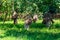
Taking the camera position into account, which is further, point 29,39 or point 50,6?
point 50,6

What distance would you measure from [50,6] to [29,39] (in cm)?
287

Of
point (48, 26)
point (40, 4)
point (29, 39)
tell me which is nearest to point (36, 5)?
point (40, 4)

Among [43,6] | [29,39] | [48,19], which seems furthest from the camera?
[48,19]

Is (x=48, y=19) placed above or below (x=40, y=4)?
below

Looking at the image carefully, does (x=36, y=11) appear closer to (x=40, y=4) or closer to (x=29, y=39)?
(x=40, y=4)

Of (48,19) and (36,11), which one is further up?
(36,11)

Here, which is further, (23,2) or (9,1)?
(9,1)

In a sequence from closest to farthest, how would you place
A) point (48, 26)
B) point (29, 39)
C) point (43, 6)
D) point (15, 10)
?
point (29, 39), point (43, 6), point (48, 26), point (15, 10)

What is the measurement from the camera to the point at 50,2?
16266 millimetres

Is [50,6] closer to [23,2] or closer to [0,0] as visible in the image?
[23,2]

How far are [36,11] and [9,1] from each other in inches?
251

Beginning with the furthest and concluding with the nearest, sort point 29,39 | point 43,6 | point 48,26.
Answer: point 48,26 → point 43,6 → point 29,39

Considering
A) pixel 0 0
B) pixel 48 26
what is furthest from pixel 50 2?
pixel 0 0

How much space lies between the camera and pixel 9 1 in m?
22.8
